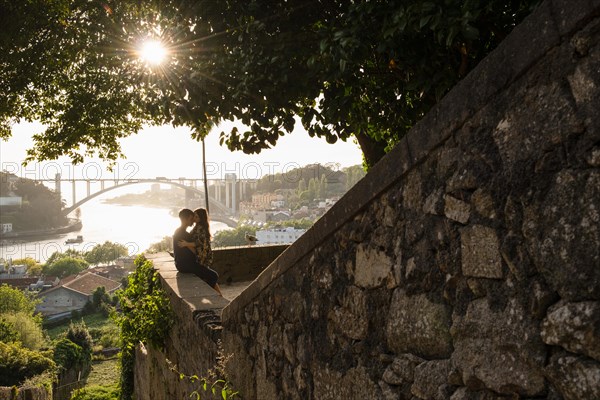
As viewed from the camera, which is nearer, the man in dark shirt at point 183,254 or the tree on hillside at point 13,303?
the man in dark shirt at point 183,254

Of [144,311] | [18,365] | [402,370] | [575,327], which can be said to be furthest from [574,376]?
[18,365]

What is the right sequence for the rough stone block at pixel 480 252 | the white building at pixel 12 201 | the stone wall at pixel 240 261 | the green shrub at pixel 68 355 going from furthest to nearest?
1. the white building at pixel 12 201
2. the green shrub at pixel 68 355
3. the stone wall at pixel 240 261
4. the rough stone block at pixel 480 252

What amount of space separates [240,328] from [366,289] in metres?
1.55

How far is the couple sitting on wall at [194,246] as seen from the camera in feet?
19.4

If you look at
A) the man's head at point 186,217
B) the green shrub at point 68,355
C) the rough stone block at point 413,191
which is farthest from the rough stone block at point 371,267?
the green shrub at point 68,355

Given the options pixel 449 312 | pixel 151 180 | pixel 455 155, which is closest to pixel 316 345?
pixel 449 312

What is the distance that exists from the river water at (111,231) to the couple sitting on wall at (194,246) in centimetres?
4540

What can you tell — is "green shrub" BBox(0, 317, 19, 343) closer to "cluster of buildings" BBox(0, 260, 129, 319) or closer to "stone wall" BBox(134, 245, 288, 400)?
"cluster of buildings" BBox(0, 260, 129, 319)

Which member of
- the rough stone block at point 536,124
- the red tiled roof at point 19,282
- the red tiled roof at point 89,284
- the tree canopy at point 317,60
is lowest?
the red tiled roof at point 89,284

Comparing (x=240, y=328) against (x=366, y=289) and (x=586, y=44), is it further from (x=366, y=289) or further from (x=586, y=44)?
(x=586, y=44)

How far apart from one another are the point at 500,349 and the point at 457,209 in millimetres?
407

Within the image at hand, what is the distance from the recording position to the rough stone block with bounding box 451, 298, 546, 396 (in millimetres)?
1336

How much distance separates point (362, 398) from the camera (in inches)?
83.2

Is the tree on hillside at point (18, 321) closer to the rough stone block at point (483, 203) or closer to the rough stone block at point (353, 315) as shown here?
the rough stone block at point (353, 315)
